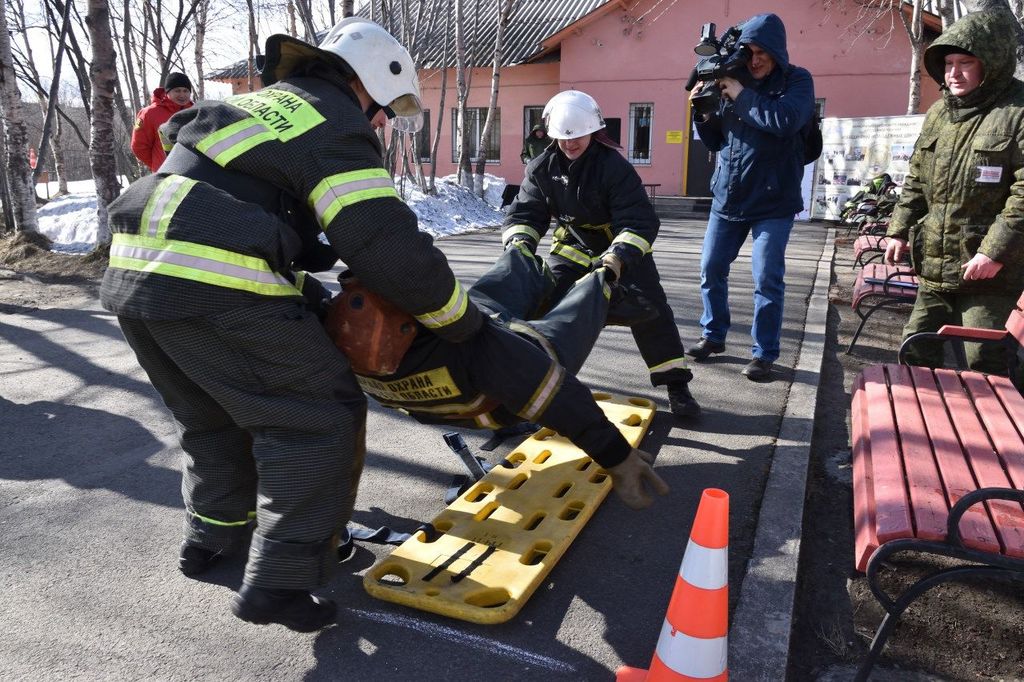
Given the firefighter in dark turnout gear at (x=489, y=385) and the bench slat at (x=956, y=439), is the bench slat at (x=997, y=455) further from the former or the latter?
the firefighter in dark turnout gear at (x=489, y=385)

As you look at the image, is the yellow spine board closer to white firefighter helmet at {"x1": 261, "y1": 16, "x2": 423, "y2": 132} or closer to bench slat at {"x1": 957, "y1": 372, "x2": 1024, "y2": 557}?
bench slat at {"x1": 957, "y1": 372, "x2": 1024, "y2": 557}

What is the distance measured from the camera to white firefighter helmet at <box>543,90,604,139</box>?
3971mm

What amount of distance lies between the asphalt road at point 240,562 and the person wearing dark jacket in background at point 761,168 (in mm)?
602

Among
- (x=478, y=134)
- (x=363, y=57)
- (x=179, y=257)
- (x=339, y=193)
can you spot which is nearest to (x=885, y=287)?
(x=363, y=57)

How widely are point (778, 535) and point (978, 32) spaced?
94.8 inches

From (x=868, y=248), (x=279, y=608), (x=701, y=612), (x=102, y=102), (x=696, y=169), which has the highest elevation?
(x=102, y=102)

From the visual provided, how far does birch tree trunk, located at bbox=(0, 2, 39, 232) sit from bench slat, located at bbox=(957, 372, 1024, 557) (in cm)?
1030

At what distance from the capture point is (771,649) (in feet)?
7.66

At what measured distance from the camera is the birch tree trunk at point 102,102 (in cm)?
875

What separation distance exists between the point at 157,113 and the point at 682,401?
19.4ft

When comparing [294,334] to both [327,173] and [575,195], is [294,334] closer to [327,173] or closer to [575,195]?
[327,173]

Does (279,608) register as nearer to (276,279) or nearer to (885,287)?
(276,279)

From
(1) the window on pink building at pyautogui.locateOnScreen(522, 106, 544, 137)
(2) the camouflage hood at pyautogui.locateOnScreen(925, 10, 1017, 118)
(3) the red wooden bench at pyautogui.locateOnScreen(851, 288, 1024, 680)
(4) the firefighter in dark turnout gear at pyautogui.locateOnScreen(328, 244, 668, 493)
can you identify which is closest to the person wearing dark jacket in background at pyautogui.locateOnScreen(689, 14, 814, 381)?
(2) the camouflage hood at pyautogui.locateOnScreen(925, 10, 1017, 118)

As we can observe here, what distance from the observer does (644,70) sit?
22250 mm
